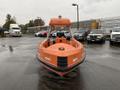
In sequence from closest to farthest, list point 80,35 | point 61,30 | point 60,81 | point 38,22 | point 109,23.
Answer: point 60,81 < point 61,30 < point 80,35 < point 109,23 < point 38,22

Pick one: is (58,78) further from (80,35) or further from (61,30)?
(80,35)

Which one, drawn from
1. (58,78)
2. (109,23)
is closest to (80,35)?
(109,23)

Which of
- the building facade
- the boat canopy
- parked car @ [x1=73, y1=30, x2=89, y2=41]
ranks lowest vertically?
parked car @ [x1=73, y1=30, x2=89, y2=41]

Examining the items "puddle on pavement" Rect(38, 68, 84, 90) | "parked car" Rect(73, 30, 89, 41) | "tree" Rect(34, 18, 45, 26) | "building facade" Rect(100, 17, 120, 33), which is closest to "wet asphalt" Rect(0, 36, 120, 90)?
"puddle on pavement" Rect(38, 68, 84, 90)

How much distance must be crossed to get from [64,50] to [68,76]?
1.06 meters

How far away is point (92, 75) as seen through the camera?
1006cm

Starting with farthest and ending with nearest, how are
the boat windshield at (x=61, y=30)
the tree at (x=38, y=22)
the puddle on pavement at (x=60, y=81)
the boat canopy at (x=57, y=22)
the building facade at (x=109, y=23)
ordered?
the tree at (x=38, y=22), the building facade at (x=109, y=23), the boat windshield at (x=61, y=30), the boat canopy at (x=57, y=22), the puddle on pavement at (x=60, y=81)

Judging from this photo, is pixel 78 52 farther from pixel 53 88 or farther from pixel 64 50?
pixel 53 88

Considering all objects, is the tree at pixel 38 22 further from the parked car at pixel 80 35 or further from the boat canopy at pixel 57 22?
the boat canopy at pixel 57 22

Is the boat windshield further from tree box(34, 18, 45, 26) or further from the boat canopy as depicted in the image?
tree box(34, 18, 45, 26)

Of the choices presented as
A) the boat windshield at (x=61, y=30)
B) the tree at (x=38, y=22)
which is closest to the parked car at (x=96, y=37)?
the boat windshield at (x=61, y=30)

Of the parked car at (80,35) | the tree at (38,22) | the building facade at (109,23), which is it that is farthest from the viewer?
the tree at (38,22)

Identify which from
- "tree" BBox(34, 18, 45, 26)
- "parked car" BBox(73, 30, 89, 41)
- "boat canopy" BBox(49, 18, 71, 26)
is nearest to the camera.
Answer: "boat canopy" BBox(49, 18, 71, 26)

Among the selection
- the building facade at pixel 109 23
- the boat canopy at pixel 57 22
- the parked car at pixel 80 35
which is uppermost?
the boat canopy at pixel 57 22
